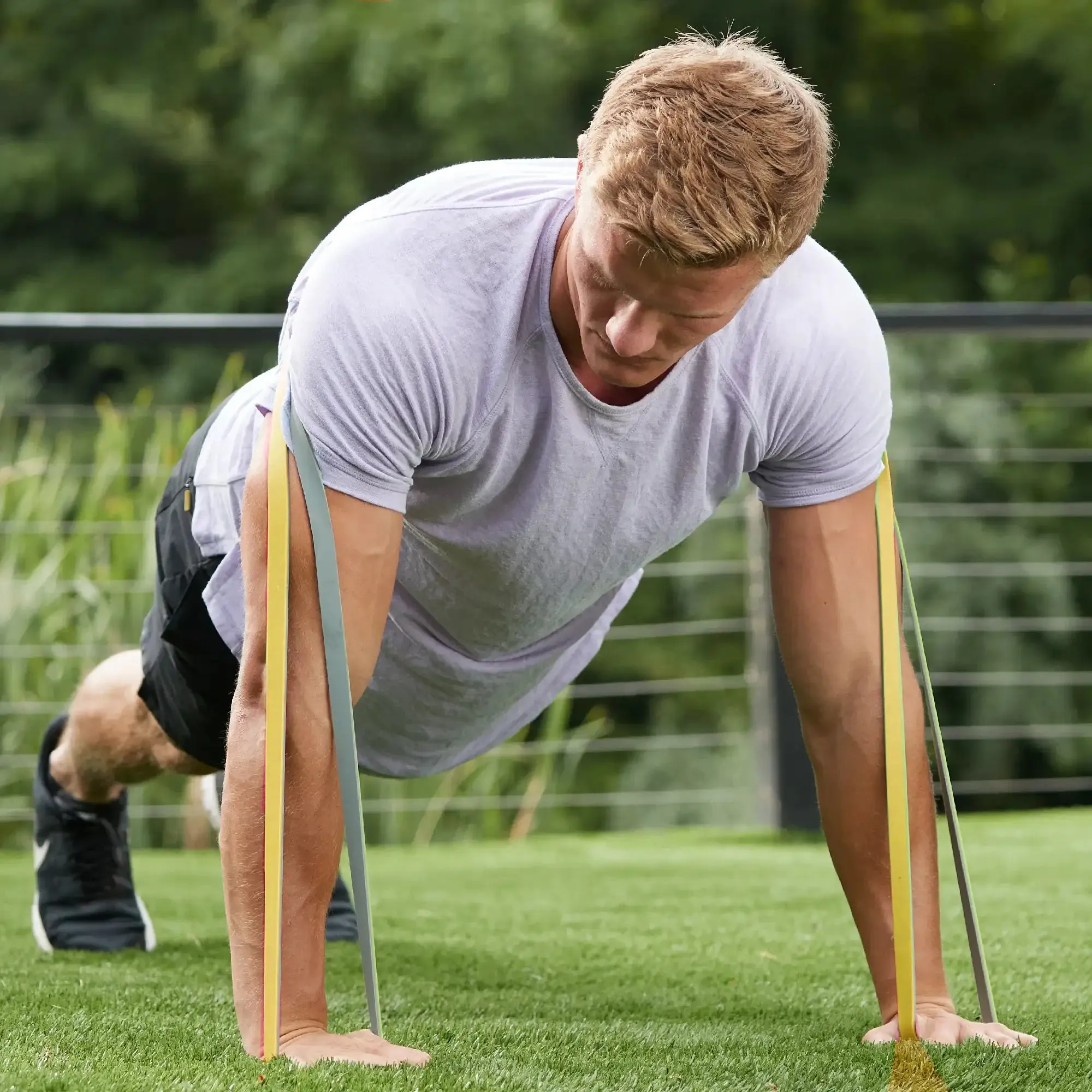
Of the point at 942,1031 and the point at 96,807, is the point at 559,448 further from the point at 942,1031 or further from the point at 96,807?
the point at 96,807

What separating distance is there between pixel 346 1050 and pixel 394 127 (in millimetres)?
6654

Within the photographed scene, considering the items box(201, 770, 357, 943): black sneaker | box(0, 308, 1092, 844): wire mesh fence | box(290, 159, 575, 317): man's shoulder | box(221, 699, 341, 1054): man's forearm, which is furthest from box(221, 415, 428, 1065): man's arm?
box(0, 308, 1092, 844): wire mesh fence

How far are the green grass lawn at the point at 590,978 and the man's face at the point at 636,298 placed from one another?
0.60 metres

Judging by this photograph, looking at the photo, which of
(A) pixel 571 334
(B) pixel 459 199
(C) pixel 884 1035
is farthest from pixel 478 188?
(C) pixel 884 1035

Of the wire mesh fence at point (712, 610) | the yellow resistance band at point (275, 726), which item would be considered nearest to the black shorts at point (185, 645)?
the yellow resistance band at point (275, 726)

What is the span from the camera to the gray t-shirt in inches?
49.4

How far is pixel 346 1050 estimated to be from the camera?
126 cm

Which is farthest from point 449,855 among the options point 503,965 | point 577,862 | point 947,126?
point 947,126

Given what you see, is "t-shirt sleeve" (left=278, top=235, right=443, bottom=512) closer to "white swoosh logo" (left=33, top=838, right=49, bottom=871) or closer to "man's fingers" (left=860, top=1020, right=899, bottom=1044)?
"man's fingers" (left=860, top=1020, right=899, bottom=1044)

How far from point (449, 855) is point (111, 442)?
1300mm

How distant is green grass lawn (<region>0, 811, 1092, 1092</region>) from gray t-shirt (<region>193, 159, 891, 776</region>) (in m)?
0.41

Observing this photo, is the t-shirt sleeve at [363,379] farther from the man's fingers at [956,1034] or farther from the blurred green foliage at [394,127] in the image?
the blurred green foliage at [394,127]

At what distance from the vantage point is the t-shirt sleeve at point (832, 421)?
1.40m

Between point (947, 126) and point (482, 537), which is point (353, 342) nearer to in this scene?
point (482, 537)
